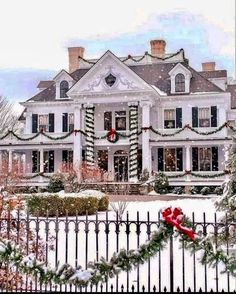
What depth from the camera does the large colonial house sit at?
2770cm

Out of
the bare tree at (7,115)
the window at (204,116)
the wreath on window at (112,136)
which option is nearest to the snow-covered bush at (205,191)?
the window at (204,116)

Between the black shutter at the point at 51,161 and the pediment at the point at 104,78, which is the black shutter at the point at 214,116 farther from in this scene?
the black shutter at the point at 51,161

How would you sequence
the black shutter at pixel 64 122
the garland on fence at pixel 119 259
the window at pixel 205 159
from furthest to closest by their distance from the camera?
the black shutter at pixel 64 122
the window at pixel 205 159
the garland on fence at pixel 119 259

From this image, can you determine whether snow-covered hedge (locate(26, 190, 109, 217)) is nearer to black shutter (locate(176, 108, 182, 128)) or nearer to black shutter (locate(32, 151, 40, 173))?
black shutter (locate(176, 108, 182, 128))

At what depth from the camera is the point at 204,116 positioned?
28.4 m

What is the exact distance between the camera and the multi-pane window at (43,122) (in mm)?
30891

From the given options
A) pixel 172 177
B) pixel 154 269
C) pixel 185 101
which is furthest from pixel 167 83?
pixel 154 269

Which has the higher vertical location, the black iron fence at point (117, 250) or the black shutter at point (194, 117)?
the black shutter at point (194, 117)

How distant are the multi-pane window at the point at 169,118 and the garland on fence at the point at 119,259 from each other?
23.5m

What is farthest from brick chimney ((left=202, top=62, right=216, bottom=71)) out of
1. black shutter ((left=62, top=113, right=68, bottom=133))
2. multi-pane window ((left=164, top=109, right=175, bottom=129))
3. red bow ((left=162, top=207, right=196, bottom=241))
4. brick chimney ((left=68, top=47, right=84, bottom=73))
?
red bow ((left=162, top=207, right=196, bottom=241))

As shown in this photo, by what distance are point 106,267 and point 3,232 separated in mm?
3330

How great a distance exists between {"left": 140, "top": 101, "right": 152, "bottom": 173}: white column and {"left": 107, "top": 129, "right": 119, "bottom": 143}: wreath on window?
1.52 metres

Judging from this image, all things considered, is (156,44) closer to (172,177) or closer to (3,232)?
(172,177)

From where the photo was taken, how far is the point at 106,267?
515cm
